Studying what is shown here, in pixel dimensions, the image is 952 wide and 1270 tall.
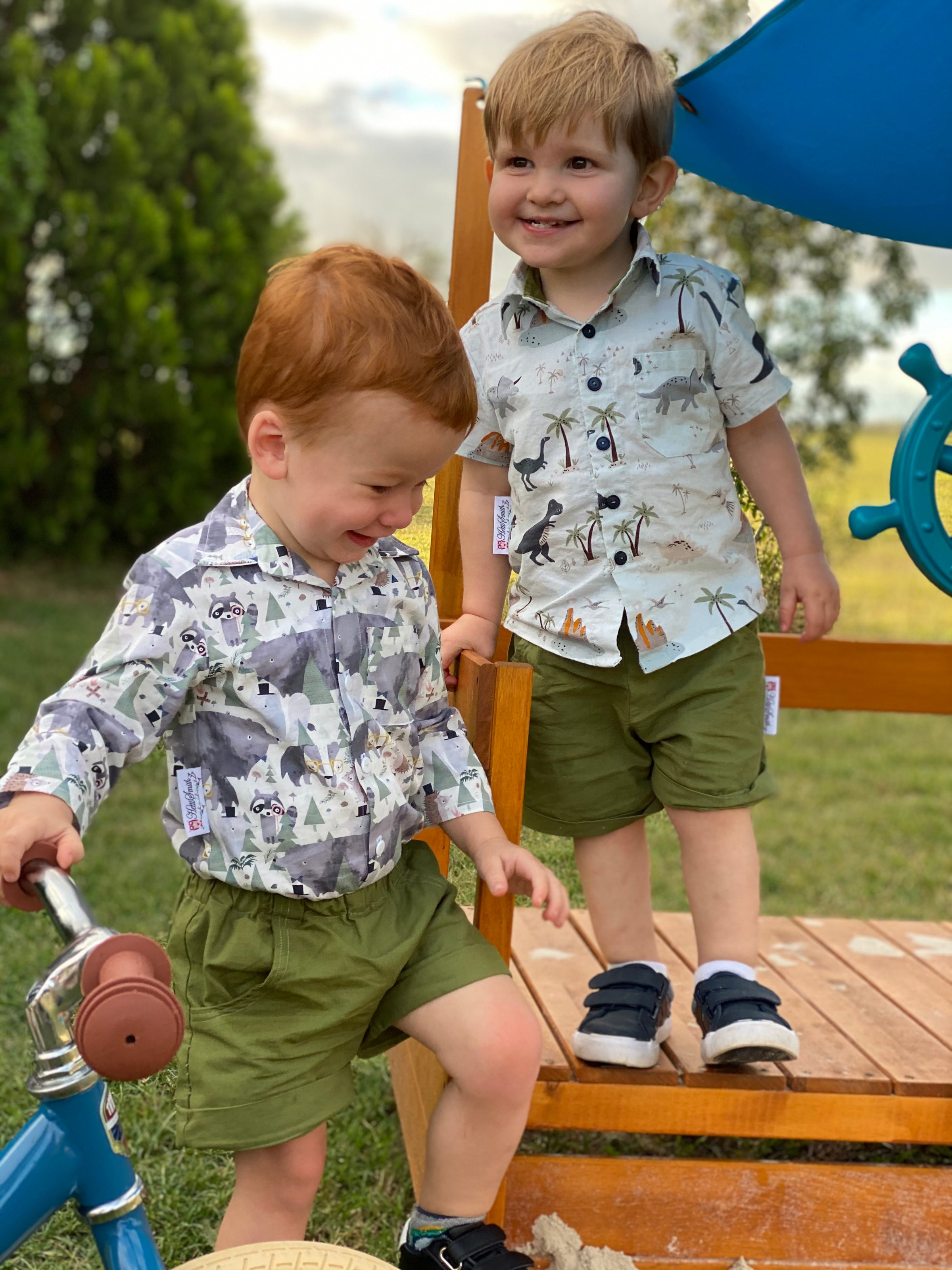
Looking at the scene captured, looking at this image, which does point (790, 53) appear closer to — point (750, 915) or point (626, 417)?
point (626, 417)

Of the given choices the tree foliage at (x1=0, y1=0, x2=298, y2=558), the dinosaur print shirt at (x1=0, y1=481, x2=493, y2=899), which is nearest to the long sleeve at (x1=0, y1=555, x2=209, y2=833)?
the dinosaur print shirt at (x1=0, y1=481, x2=493, y2=899)

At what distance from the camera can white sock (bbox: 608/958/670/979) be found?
2.08 metres

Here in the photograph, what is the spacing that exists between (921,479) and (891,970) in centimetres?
113

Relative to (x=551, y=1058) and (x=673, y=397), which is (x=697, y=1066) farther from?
(x=673, y=397)

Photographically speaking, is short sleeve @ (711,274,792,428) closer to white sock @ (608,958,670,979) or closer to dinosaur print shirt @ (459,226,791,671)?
dinosaur print shirt @ (459,226,791,671)

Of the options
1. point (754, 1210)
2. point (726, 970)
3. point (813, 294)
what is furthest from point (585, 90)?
point (813, 294)

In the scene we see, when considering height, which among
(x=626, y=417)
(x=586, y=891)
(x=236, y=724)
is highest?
(x=626, y=417)

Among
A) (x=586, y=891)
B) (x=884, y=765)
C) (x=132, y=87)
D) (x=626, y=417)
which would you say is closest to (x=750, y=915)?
(x=586, y=891)

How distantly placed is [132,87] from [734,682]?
6460 mm

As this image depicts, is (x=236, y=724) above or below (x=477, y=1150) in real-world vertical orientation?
above

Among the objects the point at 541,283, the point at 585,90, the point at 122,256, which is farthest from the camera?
the point at 122,256

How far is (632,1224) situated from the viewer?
6.41ft

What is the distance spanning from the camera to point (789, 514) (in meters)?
1.97

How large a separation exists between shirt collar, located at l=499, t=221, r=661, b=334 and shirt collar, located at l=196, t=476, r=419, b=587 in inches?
21.9
